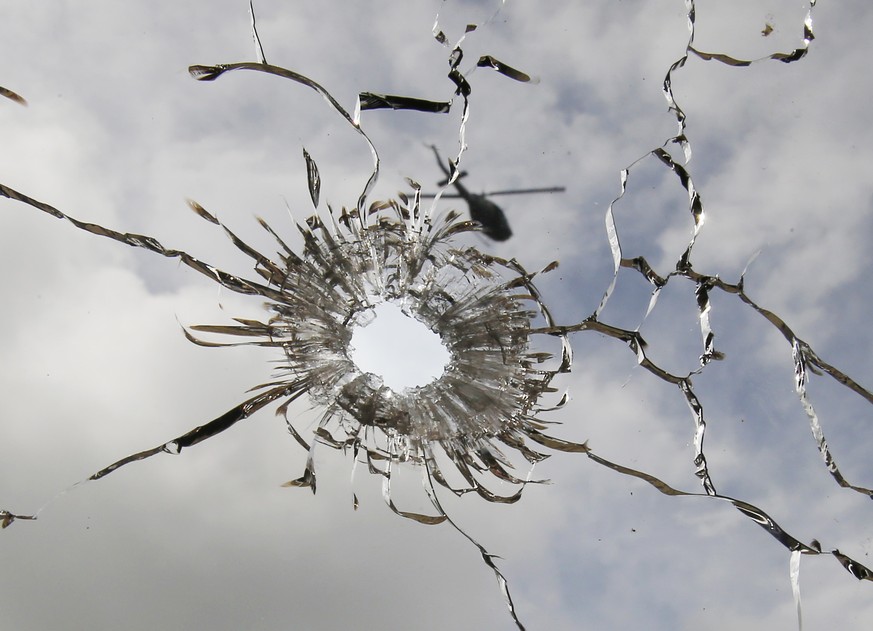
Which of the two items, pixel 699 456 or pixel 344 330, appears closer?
pixel 699 456

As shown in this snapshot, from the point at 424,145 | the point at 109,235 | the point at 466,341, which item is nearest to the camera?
the point at 109,235

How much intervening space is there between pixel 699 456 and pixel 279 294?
251 cm

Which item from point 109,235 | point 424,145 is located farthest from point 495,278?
point 109,235

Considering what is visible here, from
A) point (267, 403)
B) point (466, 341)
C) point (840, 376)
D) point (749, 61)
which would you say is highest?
point (749, 61)

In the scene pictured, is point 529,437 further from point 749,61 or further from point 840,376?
point 749,61

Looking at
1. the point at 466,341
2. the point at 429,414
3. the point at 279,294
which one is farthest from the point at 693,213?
the point at 279,294

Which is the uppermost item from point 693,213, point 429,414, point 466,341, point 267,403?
point 693,213

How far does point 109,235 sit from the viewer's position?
3.65 metres

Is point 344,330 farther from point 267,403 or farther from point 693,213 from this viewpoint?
point 693,213

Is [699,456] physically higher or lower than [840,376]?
lower

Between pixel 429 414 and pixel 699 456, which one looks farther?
pixel 429 414

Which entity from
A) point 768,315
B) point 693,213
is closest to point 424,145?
point 693,213

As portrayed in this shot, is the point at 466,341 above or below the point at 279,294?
above

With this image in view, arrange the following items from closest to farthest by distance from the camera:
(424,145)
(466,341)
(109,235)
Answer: (109,235), (424,145), (466,341)
